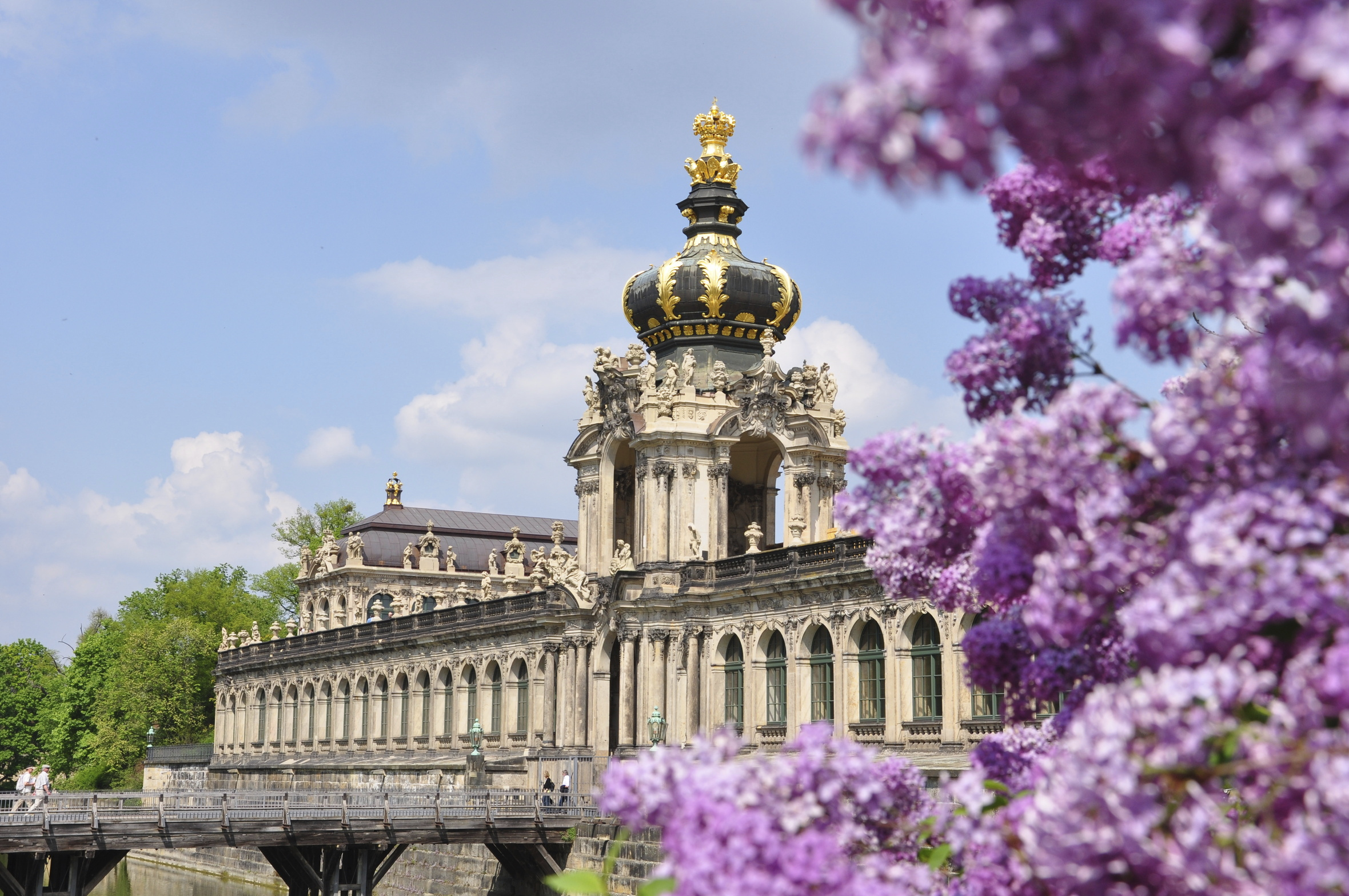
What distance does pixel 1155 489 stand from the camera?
23.4ft

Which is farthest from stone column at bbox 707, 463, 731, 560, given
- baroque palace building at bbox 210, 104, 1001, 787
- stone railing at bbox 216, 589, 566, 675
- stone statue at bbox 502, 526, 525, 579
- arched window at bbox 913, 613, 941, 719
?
stone statue at bbox 502, 526, 525, 579

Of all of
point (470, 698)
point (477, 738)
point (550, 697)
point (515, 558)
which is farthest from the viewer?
point (515, 558)

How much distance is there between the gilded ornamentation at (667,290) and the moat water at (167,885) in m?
23.7

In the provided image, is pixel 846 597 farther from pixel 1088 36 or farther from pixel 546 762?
pixel 1088 36

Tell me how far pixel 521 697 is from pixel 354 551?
32676mm

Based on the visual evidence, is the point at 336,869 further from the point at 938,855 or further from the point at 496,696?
the point at 938,855

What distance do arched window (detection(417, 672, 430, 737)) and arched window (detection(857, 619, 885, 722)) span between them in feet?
81.9

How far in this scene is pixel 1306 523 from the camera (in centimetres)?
629

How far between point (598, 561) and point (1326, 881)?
1613 inches

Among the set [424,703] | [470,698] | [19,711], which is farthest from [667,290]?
[19,711]

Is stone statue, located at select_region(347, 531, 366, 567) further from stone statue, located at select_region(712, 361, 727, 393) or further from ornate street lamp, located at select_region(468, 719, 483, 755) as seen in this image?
stone statue, located at select_region(712, 361, 727, 393)

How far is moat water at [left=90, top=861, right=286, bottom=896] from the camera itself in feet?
185

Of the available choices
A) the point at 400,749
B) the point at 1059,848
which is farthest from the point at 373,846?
the point at 1059,848

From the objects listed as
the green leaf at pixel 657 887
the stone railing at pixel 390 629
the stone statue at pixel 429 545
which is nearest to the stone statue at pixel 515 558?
the stone statue at pixel 429 545
